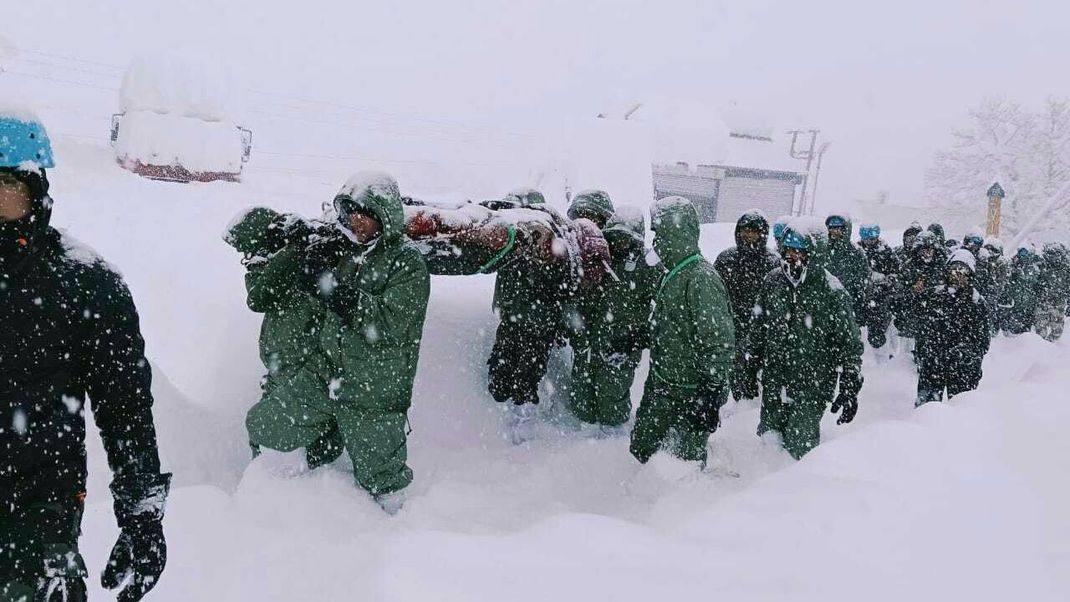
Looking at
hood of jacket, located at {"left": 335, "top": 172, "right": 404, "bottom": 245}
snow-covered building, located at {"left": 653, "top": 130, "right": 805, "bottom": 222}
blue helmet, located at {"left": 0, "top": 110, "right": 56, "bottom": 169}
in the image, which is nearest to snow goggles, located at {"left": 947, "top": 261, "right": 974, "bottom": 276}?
hood of jacket, located at {"left": 335, "top": 172, "right": 404, "bottom": 245}

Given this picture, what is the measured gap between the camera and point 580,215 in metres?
5.64

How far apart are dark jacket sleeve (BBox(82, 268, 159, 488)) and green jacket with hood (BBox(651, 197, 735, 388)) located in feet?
9.77

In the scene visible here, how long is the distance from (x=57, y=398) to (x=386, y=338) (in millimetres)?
1690

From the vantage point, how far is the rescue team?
177 centimetres

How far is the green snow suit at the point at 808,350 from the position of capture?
15.9 feet

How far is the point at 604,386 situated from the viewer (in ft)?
17.2

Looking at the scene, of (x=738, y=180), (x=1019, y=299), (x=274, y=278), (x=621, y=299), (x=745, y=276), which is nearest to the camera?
(x=274, y=278)

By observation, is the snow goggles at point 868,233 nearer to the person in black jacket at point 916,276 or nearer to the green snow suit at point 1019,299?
the person in black jacket at point 916,276

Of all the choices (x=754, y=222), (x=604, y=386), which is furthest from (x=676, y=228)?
(x=754, y=222)

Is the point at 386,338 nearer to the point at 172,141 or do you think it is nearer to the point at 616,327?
the point at 616,327

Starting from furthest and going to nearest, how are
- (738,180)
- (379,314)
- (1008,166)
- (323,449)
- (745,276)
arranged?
1. (1008,166)
2. (738,180)
3. (745,276)
4. (323,449)
5. (379,314)

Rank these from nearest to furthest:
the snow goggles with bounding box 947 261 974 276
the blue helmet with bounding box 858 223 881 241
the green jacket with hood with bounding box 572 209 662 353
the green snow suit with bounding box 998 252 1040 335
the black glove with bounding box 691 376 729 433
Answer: the black glove with bounding box 691 376 729 433
the green jacket with hood with bounding box 572 209 662 353
the snow goggles with bounding box 947 261 974 276
the blue helmet with bounding box 858 223 881 241
the green snow suit with bounding box 998 252 1040 335

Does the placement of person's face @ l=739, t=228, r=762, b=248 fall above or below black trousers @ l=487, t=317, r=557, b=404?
above

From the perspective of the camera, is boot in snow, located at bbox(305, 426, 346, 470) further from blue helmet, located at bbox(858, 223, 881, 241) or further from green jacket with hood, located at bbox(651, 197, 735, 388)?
blue helmet, located at bbox(858, 223, 881, 241)
